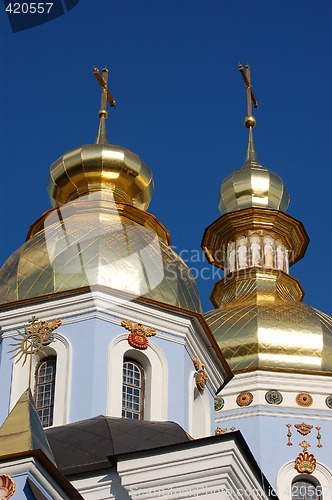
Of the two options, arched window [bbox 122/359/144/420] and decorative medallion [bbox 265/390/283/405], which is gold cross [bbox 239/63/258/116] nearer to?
decorative medallion [bbox 265/390/283/405]

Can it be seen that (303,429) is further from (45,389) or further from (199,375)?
(45,389)

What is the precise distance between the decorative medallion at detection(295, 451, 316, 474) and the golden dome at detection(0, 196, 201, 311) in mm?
3729

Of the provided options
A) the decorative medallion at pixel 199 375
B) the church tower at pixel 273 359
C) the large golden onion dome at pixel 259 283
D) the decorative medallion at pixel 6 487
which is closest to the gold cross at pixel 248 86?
the large golden onion dome at pixel 259 283

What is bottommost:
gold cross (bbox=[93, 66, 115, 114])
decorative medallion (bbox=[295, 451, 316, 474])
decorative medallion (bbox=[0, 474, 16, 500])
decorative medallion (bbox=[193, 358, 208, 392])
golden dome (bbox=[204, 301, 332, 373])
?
decorative medallion (bbox=[0, 474, 16, 500])

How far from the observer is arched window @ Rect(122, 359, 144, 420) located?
1484 cm

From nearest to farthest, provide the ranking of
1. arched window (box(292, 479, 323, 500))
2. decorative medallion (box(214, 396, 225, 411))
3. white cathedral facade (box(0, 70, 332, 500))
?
1. white cathedral facade (box(0, 70, 332, 500))
2. arched window (box(292, 479, 323, 500))
3. decorative medallion (box(214, 396, 225, 411))

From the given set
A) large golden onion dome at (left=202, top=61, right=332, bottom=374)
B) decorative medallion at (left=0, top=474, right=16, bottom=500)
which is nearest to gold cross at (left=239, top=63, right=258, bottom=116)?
large golden onion dome at (left=202, top=61, right=332, bottom=374)

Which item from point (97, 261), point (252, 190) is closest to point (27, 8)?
point (97, 261)

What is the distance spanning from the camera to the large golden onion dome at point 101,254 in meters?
15.7

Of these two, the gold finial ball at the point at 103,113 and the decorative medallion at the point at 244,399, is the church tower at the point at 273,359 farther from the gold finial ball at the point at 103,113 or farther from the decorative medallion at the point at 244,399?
the gold finial ball at the point at 103,113

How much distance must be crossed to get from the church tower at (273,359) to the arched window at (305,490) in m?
0.01

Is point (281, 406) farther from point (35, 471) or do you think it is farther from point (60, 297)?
point (35, 471)

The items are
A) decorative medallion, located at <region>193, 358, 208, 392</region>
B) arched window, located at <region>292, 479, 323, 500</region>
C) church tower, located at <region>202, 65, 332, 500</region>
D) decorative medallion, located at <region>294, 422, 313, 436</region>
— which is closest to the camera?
decorative medallion, located at <region>193, 358, 208, 392</region>

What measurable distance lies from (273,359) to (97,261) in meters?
4.91
